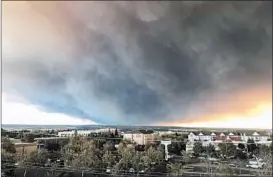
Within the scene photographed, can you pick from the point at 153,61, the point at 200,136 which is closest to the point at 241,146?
the point at 200,136

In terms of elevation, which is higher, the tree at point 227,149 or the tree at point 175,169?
the tree at point 227,149

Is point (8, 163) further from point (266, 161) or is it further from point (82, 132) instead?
point (266, 161)

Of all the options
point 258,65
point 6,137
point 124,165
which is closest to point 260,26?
point 258,65

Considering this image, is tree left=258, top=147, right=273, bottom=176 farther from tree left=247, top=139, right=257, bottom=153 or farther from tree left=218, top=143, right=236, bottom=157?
tree left=218, top=143, right=236, bottom=157

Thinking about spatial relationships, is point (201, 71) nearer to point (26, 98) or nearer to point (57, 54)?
point (57, 54)

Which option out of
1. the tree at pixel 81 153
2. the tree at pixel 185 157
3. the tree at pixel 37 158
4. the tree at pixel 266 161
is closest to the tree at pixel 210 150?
the tree at pixel 185 157

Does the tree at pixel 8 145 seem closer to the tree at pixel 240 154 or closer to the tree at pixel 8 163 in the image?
the tree at pixel 8 163

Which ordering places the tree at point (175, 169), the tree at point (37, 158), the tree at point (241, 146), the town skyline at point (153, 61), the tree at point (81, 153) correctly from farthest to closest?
1. the town skyline at point (153, 61)
2. the tree at point (241, 146)
3. the tree at point (175, 169)
4. the tree at point (81, 153)
5. the tree at point (37, 158)

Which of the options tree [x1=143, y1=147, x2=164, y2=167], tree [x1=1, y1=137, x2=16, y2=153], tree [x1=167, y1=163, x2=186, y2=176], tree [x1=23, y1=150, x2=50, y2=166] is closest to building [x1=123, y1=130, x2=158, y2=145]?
tree [x1=143, y1=147, x2=164, y2=167]
